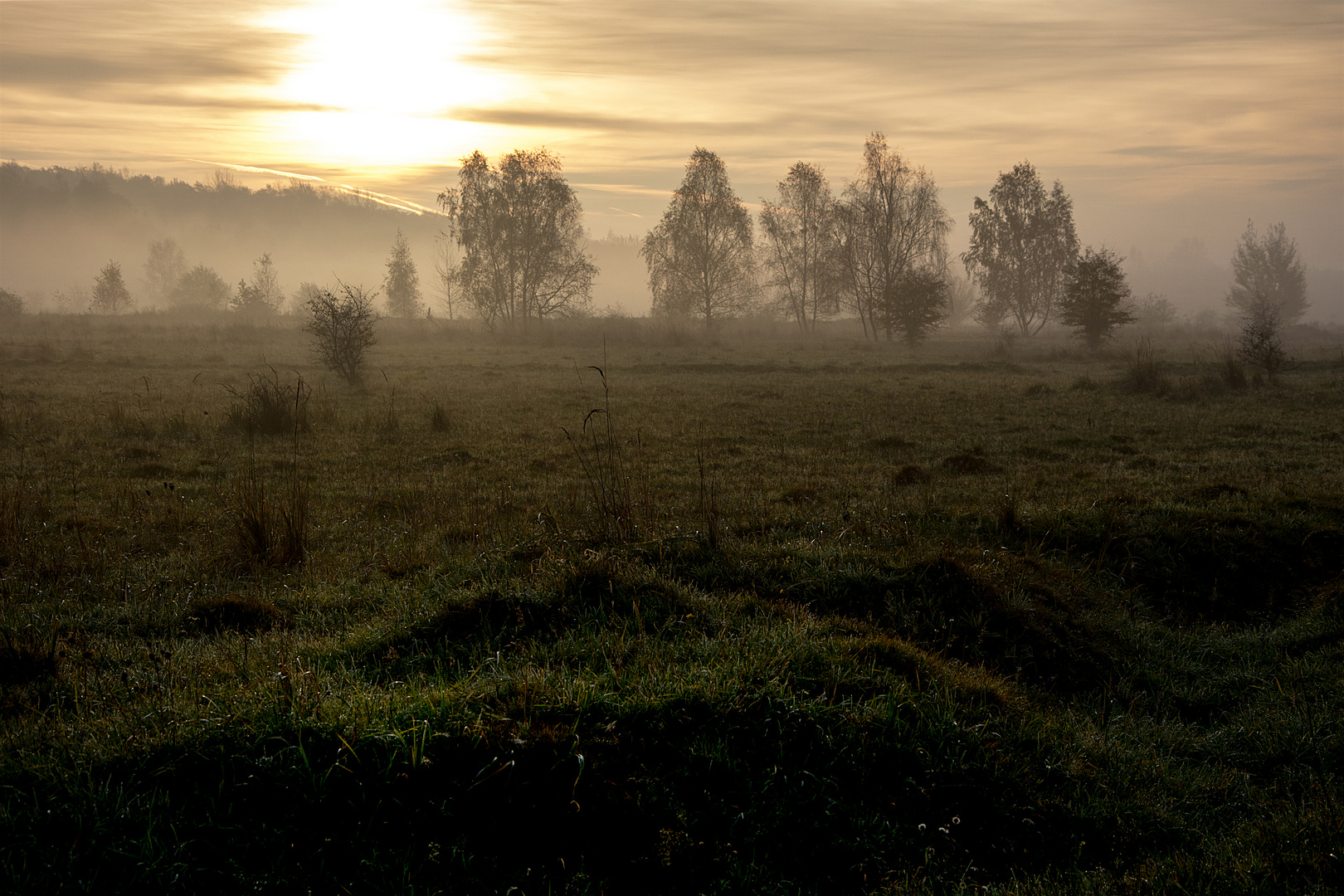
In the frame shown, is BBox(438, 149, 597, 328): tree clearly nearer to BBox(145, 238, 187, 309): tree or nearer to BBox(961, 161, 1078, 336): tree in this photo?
BBox(961, 161, 1078, 336): tree

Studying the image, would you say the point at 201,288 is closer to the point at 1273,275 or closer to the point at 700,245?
the point at 700,245

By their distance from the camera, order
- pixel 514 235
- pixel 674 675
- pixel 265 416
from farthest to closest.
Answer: pixel 514 235, pixel 265 416, pixel 674 675

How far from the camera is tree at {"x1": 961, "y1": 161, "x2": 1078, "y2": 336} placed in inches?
2098

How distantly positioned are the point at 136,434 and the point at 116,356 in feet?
61.2

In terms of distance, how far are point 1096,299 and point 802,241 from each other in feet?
80.3

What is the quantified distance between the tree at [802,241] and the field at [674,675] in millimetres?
47132

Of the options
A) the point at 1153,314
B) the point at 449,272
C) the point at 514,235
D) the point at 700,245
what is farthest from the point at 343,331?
the point at 1153,314

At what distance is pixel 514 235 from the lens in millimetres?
49469

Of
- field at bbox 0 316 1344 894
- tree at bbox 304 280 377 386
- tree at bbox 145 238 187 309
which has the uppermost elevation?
tree at bbox 145 238 187 309

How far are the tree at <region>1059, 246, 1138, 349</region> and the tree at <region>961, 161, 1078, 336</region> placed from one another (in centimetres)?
1517

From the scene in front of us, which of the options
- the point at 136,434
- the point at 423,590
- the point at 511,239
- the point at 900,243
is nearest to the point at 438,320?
the point at 511,239

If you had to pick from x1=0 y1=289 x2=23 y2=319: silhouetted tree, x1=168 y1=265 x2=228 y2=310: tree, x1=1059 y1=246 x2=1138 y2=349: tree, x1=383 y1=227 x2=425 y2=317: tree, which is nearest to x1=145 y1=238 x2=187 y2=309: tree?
x1=168 y1=265 x2=228 y2=310: tree

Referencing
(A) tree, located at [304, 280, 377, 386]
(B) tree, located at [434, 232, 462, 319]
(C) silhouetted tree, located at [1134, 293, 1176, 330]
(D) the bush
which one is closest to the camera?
(D) the bush

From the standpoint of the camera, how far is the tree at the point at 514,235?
49250mm
